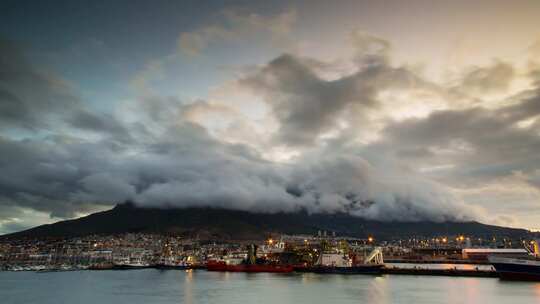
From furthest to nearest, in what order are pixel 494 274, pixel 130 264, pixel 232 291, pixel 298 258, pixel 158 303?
pixel 130 264
pixel 298 258
pixel 494 274
pixel 232 291
pixel 158 303

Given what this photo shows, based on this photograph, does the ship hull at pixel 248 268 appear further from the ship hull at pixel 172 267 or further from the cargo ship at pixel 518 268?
the cargo ship at pixel 518 268

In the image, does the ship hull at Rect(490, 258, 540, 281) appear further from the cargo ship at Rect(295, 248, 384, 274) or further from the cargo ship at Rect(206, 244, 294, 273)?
the cargo ship at Rect(206, 244, 294, 273)

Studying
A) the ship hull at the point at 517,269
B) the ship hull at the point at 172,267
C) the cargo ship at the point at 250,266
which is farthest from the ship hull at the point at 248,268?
the ship hull at the point at 517,269

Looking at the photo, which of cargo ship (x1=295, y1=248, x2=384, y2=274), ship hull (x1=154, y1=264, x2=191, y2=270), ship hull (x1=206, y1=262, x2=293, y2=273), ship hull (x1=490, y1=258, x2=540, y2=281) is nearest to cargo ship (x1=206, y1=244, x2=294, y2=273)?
ship hull (x1=206, y1=262, x2=293, y2=273)

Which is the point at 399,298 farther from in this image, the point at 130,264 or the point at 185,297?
the point at 130,264

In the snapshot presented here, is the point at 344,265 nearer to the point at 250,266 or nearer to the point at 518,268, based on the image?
the point at 250,266

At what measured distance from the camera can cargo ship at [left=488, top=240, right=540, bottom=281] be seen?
283 ft

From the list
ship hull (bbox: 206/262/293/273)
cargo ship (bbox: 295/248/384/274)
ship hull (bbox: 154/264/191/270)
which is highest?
cargo ship (bbox: 295/248/384/274)

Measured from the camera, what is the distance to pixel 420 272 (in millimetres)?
115125

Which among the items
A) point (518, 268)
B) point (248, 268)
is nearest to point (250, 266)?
point (248, 268)

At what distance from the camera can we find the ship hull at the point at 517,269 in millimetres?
86125

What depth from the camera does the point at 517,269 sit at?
290 feet

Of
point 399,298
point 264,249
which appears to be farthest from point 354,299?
point 264,249

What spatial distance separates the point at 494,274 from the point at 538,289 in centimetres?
2969
